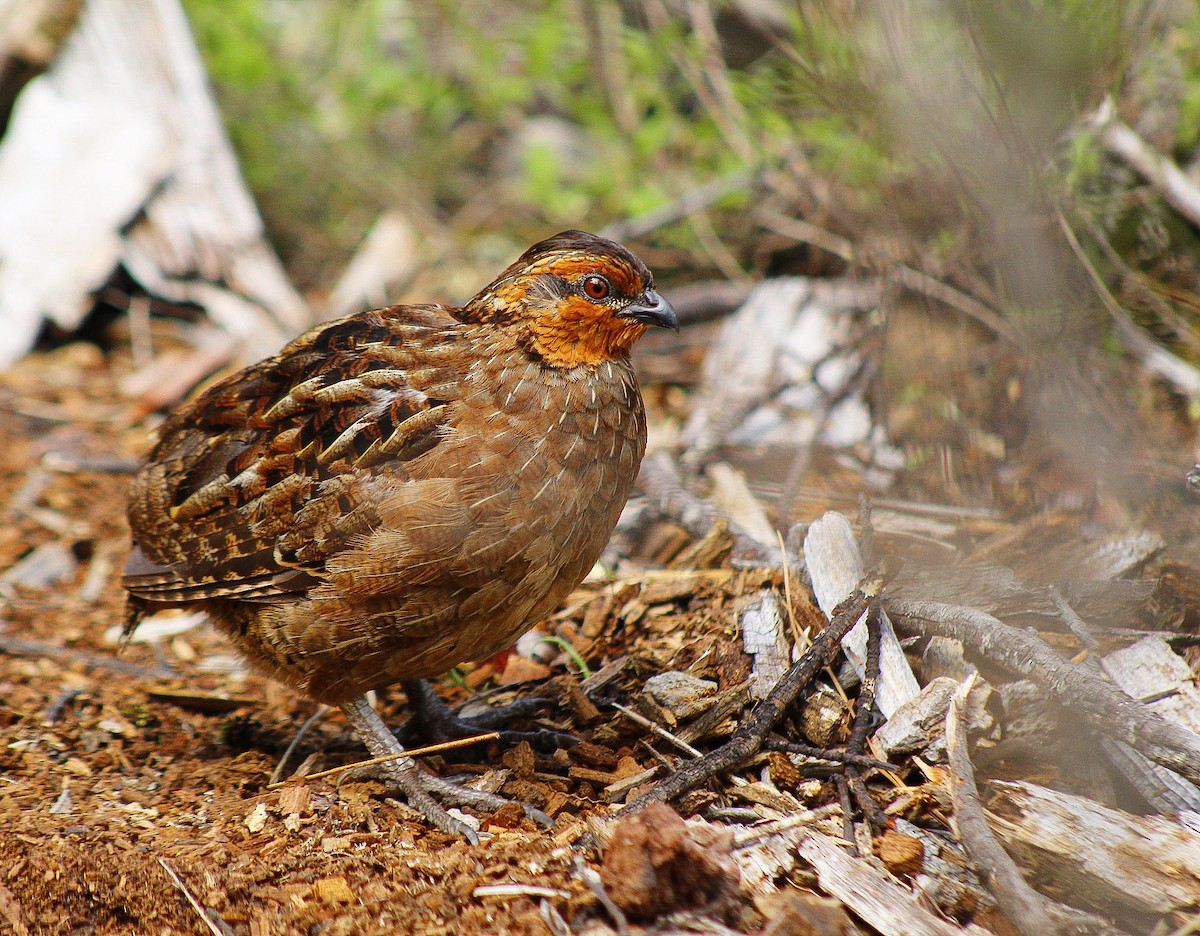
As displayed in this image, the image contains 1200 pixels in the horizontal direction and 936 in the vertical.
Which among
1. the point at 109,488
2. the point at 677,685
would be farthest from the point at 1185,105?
the point at 109,488

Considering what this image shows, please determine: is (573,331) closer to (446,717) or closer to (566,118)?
(446,717)

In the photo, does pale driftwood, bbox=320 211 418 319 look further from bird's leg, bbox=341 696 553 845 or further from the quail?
bird's leg, bbox=341 696 553 845

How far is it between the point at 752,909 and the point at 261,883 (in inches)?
52.8

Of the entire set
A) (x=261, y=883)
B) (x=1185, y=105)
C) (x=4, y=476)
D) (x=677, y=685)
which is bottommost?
(x=4, y=476)

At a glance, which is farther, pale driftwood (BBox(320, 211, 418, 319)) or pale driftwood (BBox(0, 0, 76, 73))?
pale driftwood (BBox(320, 211, 418, 319))

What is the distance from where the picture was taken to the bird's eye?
3666 mm

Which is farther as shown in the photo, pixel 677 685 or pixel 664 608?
pixel 664 608

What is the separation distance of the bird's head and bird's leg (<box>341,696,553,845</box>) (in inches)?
54.5

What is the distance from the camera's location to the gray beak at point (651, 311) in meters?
3.72

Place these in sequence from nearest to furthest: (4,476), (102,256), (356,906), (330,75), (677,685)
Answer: (356,906) → (677,685) → (4,476) → (102,256) → (330,75)

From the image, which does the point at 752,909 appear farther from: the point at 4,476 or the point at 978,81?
the point at 4,476

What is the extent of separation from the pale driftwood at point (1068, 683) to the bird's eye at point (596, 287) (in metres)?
1.41

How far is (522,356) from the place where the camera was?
12.0 ft

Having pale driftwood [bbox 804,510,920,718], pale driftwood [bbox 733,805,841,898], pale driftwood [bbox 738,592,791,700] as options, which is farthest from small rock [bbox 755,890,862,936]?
pale driftwood [bbox 738,592,791,700]
